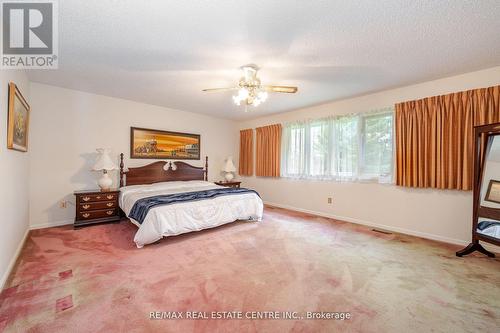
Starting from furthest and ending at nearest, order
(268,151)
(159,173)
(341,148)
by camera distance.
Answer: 1. (268,151)
2. (159,173)
3. (341,148)

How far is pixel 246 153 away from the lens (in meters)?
6.15

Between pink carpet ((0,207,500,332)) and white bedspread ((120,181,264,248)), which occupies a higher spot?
white bedspread ((120,181,264,248))

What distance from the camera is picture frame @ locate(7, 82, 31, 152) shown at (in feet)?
6.93

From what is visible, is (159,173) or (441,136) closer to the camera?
(441,136)

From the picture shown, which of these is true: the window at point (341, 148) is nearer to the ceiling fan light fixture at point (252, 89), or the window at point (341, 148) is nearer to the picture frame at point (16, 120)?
the ceiling fan light fixture at point (252, 89)

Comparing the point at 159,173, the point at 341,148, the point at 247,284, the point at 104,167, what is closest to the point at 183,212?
the point at 247,284

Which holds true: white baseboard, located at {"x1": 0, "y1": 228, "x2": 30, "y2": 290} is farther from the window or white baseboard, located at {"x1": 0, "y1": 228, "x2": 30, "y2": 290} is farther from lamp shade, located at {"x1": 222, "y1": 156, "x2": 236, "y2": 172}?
the window

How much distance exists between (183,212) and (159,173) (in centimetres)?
208

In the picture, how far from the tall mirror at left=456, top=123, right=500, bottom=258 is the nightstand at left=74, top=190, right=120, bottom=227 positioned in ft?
17.2

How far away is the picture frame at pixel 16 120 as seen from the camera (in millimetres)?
2111

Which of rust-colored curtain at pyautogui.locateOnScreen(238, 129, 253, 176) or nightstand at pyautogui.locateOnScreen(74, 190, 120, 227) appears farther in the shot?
rust-colored curtain at pyautogui.locateOnScreen(238, 129, 253, 176)

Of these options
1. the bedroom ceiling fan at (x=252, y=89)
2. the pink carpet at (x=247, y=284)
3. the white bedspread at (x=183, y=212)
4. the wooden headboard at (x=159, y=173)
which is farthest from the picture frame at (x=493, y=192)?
the wooden headboard at (x=159, y=173)

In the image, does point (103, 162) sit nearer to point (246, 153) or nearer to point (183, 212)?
point (183, 212)

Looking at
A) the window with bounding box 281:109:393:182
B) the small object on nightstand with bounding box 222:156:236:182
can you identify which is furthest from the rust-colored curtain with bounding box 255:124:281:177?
the small object on nightstand with bounding box 222:156:236:182
